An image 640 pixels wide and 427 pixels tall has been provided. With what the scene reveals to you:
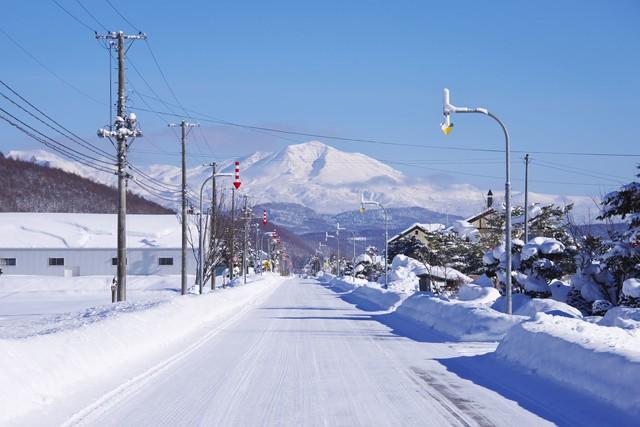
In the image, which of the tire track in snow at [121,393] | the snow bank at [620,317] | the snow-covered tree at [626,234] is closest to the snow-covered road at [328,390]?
the tire track in snow at [121,393]

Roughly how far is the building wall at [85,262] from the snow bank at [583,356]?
7471 cm

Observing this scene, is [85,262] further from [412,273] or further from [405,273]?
[412,273]

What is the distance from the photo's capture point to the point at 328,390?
12.5m

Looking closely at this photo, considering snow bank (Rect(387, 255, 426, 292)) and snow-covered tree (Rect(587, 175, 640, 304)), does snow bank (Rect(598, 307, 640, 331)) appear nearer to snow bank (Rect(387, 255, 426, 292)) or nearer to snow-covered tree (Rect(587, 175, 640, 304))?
snow-covered tree (Rect(587, 175, 640, 304))

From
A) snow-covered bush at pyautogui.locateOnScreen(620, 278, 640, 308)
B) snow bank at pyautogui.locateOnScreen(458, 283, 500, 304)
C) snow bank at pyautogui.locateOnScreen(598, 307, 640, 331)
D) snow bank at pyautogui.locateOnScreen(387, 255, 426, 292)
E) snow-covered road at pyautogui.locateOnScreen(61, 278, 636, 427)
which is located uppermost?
snow-covered bush at pyautogui.locateOnScreen(620, 278, 640, 308)

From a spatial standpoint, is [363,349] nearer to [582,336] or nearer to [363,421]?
[582,336]

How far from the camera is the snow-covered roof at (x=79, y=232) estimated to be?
288ft

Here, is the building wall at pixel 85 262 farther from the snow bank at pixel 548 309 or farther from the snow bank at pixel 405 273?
the snow bank at pixel 548 309

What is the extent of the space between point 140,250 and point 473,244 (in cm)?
3561

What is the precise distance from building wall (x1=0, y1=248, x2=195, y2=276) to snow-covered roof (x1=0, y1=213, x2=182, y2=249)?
1.81 ft

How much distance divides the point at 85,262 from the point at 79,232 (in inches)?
222

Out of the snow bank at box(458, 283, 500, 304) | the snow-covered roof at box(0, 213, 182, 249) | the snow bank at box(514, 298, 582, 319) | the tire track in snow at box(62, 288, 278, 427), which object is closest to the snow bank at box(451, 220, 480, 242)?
the snow-covered roof at box(0, 213, 182, 249)

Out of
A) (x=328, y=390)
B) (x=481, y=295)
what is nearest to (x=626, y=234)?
(x=481, y=295)

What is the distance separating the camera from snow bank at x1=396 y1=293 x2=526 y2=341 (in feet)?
71.3
